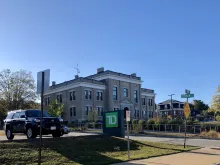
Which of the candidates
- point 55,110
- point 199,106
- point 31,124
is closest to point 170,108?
point 199,106

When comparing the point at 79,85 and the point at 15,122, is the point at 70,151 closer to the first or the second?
the point at 15,122

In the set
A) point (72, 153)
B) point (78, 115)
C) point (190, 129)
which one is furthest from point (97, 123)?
point (72, 153)

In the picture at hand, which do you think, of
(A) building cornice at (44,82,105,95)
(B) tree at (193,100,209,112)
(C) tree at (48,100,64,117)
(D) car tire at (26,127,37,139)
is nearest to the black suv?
(D) car tire at (26,127,37,139)

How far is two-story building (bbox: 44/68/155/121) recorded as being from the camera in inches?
2137

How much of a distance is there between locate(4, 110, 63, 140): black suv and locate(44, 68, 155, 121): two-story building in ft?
118

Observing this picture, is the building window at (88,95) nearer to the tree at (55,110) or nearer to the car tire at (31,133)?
the tree at (55,110)

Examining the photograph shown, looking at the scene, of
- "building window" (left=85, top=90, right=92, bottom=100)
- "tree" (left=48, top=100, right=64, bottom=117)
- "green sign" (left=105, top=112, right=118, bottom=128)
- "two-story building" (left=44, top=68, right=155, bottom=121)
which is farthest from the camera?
"building window" (left=85, top=90, right=92, bottom=100)

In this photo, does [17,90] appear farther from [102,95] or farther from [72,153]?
[72,153]

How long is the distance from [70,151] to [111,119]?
30.7 ft

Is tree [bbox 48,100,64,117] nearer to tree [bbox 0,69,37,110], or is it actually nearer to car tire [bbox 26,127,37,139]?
tree [bbox 0,69,37,110]

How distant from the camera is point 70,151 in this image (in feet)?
44.2

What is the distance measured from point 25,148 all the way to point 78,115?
41405 millimetres

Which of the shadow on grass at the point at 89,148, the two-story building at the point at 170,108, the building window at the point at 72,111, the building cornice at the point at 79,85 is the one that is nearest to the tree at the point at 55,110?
the building window at the point at 72,111

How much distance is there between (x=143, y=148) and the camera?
55.0 feet
